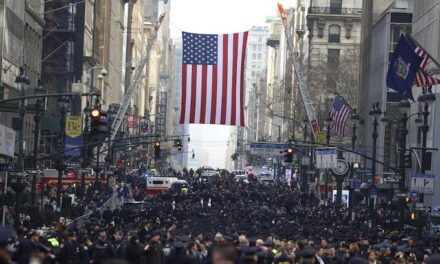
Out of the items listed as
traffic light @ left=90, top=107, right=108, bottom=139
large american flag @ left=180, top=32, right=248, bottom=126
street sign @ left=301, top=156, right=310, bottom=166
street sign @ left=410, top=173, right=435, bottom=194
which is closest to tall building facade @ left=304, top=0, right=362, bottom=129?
street sign @ left=301, top=156, right=310, bottom=166

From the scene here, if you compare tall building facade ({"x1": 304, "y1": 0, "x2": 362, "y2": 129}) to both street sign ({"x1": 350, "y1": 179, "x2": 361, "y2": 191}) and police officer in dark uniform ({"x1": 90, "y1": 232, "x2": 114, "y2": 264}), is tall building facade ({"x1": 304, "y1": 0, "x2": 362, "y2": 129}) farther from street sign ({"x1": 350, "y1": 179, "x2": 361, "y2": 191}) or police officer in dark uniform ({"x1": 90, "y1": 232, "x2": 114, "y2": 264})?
police officer in dark uniform ({"x1": 90, "y1": 232, "x2": 114, "y2": 264})

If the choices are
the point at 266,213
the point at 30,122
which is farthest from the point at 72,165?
the point at 266,213

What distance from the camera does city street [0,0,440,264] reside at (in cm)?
3092

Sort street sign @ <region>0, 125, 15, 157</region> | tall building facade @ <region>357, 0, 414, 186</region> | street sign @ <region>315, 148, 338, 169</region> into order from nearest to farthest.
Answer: street sign @ <region>0, 125, 15, 157</region> → street sign @ <region>315, 148, 338, 169</region> → tall building facade @ <region>357, 0, 414, 186</region>

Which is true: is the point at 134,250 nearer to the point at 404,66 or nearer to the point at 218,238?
the point at 218,238

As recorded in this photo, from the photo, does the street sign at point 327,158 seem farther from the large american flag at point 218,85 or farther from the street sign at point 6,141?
the street sign at point 6,141

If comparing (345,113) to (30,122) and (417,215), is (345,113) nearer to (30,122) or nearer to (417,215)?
(30,122)

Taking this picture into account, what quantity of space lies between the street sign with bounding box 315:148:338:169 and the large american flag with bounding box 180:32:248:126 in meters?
10.0

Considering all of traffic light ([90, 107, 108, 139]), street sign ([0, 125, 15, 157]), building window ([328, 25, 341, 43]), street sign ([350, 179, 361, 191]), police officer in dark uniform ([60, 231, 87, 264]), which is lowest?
police officer in dark uniform ([60, 231, 87, 264])

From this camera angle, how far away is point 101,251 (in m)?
27.3

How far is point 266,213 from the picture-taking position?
59938mm

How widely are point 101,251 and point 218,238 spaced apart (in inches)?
123

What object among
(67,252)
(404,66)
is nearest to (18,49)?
(404,66)

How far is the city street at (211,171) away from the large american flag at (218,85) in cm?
6
